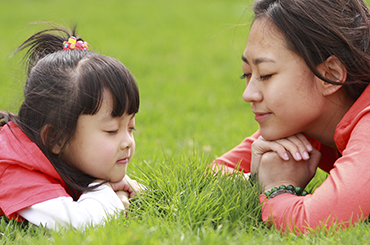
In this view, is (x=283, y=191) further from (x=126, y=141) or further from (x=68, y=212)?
(x=68, y=212)

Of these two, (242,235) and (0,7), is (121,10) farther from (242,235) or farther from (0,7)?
(242,235)

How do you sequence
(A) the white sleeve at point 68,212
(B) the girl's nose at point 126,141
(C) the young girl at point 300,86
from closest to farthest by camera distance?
(A) the white sleeve at point 68,212
(C) the young girl at point 300,86
(B) the girl's nose at point 126,141

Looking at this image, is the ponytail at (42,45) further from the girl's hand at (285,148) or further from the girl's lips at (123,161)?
the girl's hand at (285,148)

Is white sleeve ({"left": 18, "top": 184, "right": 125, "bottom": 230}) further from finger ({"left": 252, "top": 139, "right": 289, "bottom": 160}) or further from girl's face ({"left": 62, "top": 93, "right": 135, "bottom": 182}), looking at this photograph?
finger ({"left": 252, "top": 139, "right": 289, "bottom": 160})

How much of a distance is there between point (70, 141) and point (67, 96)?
30 centimetres

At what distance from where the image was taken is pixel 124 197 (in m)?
2.74

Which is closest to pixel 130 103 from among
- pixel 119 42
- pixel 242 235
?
pixel 242 235

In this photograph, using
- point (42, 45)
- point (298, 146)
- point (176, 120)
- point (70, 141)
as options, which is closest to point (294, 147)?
point (298, 146)

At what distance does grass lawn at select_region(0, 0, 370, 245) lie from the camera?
2.17 m

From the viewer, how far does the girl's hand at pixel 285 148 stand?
282 centimetres

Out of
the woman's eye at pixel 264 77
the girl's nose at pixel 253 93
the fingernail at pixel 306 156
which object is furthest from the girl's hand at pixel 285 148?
the woman's eye at pixel 264 77

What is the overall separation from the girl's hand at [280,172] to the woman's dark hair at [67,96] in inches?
38.4

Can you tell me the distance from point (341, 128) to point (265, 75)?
59cm

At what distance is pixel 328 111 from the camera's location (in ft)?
9.43
